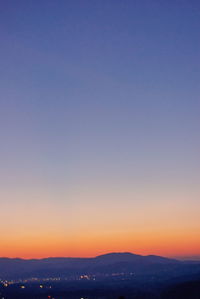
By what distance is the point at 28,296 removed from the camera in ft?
452

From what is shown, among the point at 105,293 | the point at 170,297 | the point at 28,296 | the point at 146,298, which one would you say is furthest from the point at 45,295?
the point at 170,297

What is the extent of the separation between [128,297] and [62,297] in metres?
22.4

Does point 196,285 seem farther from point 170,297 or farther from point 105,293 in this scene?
point 105,293

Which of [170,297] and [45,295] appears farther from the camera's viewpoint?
[45,295]

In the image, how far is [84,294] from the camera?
476ft

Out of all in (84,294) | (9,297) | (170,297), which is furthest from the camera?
(84,294)

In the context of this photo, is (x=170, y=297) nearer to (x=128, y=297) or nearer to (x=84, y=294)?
(x=128, y=297)

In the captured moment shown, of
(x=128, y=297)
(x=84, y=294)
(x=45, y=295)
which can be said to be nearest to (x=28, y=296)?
(x=45, y=295)

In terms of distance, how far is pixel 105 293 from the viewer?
148 metres

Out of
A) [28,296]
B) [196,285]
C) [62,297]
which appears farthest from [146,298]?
[28,296]

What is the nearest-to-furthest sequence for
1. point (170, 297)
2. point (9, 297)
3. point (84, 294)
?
point (170, 297) < point (9, 297) < point (84, 294)

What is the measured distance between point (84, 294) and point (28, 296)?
20441 millimetres

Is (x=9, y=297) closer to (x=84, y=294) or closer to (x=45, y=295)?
(x=45, y=295)

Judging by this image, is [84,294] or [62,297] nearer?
[62,297]
